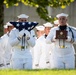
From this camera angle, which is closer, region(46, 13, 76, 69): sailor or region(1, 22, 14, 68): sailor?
region(46, 13, 76, 69): sailor

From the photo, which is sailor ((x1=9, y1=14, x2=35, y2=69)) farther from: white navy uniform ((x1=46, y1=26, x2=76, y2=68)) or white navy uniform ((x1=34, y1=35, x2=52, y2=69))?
white navy uniform ((x1=34, y1=35, x2=52, y2=69))

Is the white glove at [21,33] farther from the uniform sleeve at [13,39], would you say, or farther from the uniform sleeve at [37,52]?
the uniform sleeve at [37,52]

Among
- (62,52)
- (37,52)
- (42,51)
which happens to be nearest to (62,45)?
(62,52)

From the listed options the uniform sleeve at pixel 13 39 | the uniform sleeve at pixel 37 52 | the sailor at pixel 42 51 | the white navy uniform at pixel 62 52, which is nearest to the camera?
the uniform sleeve at pixel 13 39

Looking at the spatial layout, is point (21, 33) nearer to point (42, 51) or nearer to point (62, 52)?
point (62, 52)

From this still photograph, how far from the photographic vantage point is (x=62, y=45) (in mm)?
11969

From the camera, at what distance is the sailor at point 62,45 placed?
1192 centimetres

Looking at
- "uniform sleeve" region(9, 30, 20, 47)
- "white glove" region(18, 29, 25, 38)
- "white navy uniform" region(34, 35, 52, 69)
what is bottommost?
"white navy uniform" region(34, 35, 52, 69)

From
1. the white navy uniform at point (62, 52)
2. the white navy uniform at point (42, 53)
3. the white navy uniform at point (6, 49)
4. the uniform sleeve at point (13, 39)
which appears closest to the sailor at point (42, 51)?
the white navy uniform at point (42, 53)

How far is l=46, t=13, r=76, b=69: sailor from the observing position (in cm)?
1192

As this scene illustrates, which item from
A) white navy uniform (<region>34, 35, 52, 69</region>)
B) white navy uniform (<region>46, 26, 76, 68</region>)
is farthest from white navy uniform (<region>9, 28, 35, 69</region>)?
white navy uniform (<region>34, 35, 52, 69</region>)

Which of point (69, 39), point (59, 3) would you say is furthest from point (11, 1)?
point (69, 39)

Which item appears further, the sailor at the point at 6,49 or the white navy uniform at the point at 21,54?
the sailor at the point at 6,49

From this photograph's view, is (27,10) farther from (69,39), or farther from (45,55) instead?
(69,39)
